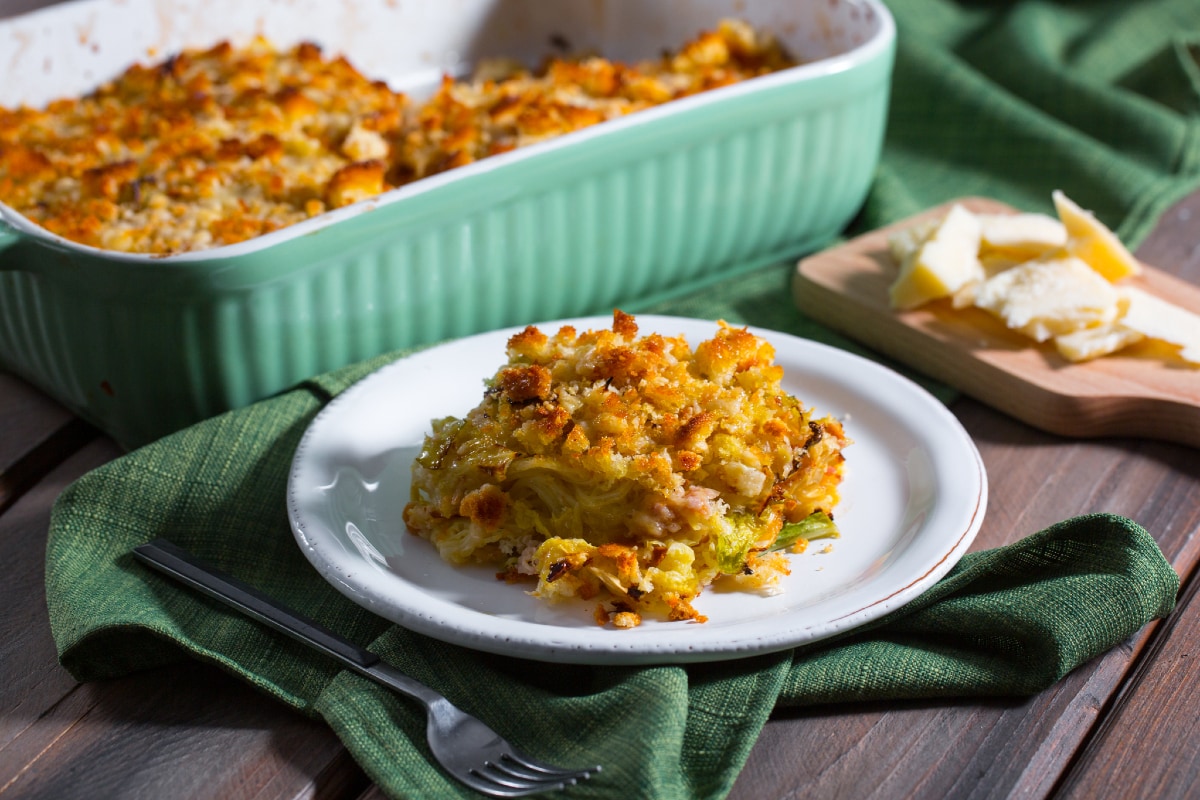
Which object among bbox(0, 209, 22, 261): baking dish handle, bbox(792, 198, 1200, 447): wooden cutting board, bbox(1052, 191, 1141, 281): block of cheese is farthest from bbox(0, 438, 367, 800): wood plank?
bbox(1052, 191, 1141, 281): block of cheese

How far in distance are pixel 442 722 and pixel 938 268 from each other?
1268 millimetres

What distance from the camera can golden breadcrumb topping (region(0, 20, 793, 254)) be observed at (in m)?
1.99

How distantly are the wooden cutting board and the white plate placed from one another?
0.79 ft

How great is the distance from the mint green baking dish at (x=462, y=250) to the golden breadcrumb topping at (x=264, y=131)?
0.44 ft

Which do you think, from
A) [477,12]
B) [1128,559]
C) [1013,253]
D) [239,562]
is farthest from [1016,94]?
[239,562]

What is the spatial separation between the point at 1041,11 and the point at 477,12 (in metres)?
1.60

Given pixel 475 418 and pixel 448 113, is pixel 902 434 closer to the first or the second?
pixel 475 418

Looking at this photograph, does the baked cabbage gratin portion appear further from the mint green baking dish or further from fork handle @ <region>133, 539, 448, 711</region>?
the mint green baking dish

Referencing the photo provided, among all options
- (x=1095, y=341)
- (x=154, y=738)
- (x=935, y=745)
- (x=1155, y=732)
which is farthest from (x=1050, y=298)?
(x=154, y=738)

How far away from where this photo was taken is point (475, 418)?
162 centimetres

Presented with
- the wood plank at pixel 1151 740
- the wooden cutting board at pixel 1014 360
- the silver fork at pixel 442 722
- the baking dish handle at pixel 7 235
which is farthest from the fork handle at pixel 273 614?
the wooden cutting board at pixel 1014 360

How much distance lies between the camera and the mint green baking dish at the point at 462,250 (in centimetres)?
177

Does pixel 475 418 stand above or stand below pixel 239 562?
above

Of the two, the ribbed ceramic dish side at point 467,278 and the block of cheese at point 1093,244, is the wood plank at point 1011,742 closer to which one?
the block of cheese at point 1093,244
